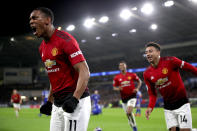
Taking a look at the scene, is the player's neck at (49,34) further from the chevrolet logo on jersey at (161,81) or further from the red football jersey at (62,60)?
the chevrolet logo on jersey at (161,81)

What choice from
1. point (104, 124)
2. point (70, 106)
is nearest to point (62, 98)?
point (70, 106)

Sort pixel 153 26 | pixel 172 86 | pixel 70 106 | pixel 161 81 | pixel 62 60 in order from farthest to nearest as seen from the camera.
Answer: pixel 153 26
pixel 161 81
pixel 172 86
pixel 62 60
pixel 70 106

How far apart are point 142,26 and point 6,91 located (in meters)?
36.0

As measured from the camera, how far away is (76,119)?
8.89 feet

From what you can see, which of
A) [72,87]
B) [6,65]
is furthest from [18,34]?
[6,65]

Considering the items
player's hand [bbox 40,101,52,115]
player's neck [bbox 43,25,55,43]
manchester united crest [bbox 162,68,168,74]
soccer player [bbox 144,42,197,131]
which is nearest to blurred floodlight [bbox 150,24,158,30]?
soccer player [bbox 144,42,197,131]

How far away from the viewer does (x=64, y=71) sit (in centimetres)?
285

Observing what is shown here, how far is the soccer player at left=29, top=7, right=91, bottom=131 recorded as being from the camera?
8.80ft

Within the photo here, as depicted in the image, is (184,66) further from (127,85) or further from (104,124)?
(104,124)

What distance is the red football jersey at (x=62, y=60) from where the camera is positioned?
2.74m

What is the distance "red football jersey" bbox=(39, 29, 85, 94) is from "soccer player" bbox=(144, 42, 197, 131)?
2.47 metres

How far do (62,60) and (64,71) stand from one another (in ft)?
0.47

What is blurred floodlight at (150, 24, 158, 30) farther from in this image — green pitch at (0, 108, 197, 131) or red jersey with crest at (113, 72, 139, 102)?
red jersey with crest at (113, 72, 139, 102)

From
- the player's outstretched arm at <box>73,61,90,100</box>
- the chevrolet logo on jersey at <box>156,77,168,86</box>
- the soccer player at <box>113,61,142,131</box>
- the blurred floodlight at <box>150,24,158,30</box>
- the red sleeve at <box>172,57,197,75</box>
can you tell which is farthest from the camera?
the blurred floodlight at <box>150,24,158,30</box>
